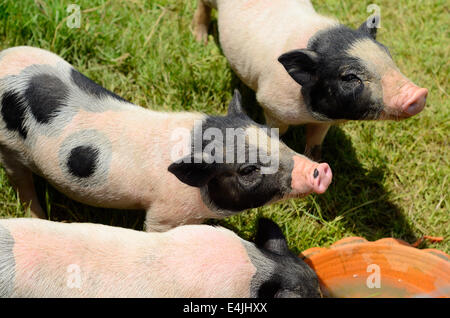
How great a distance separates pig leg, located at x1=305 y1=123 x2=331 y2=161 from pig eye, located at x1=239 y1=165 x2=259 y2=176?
128cm

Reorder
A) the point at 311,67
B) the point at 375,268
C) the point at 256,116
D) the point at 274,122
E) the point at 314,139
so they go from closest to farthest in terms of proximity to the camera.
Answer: the point at 311,67, the point at 375,268, the point at 274,122, the point at 314,139, the point at 256,116

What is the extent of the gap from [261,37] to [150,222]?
1591 millimetres

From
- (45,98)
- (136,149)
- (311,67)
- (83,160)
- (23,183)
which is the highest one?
(311,67)

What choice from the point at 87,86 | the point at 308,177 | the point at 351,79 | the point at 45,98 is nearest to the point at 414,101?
the point at 351,79

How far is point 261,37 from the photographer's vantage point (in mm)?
3822

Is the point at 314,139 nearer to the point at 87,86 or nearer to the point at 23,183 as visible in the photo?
the point at 87,86

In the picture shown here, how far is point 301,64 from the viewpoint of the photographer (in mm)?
3379

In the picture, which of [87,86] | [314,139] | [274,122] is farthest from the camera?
[314,139]

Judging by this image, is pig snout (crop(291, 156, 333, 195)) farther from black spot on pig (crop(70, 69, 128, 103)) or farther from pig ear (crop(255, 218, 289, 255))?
black spot on pig (crop(70, 69, 128, 103))

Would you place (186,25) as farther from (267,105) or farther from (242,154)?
(242,154)

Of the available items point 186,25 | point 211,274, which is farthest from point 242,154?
point 186,25

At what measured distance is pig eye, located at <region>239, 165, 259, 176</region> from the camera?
2.94 metres

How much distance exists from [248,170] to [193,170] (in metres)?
0.31

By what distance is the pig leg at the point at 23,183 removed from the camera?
352 centimetres
